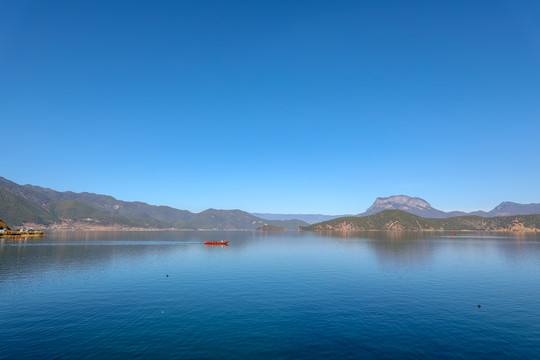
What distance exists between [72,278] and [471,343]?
86.7 m

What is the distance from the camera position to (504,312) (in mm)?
45406

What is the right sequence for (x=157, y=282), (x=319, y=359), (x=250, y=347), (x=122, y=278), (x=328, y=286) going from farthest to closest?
1. (x=122, y=278)
2. (x=157, y=282)
3. (x=328, y=286)
4. (x=250, y=347)
5. (x=319, y=359)

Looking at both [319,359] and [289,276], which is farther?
[289,276]

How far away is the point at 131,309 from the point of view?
4619cm

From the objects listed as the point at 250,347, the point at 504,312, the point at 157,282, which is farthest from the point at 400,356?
the point at 157,282

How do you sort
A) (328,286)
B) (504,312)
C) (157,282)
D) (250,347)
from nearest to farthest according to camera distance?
(250,347)
(504,312)
(328,286)
(157,282)

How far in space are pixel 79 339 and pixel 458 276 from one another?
88.9 m

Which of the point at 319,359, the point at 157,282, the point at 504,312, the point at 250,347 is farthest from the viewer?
the point at 157,282

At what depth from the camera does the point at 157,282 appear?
228 ft

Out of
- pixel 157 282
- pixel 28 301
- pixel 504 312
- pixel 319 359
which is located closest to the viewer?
pixel 319 359

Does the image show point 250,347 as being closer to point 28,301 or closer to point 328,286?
point 328,286

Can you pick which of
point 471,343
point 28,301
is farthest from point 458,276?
point 28,301

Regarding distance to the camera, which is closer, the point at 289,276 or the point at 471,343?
the point at 471,343

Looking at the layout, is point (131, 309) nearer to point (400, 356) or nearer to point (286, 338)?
point (286, 338)
